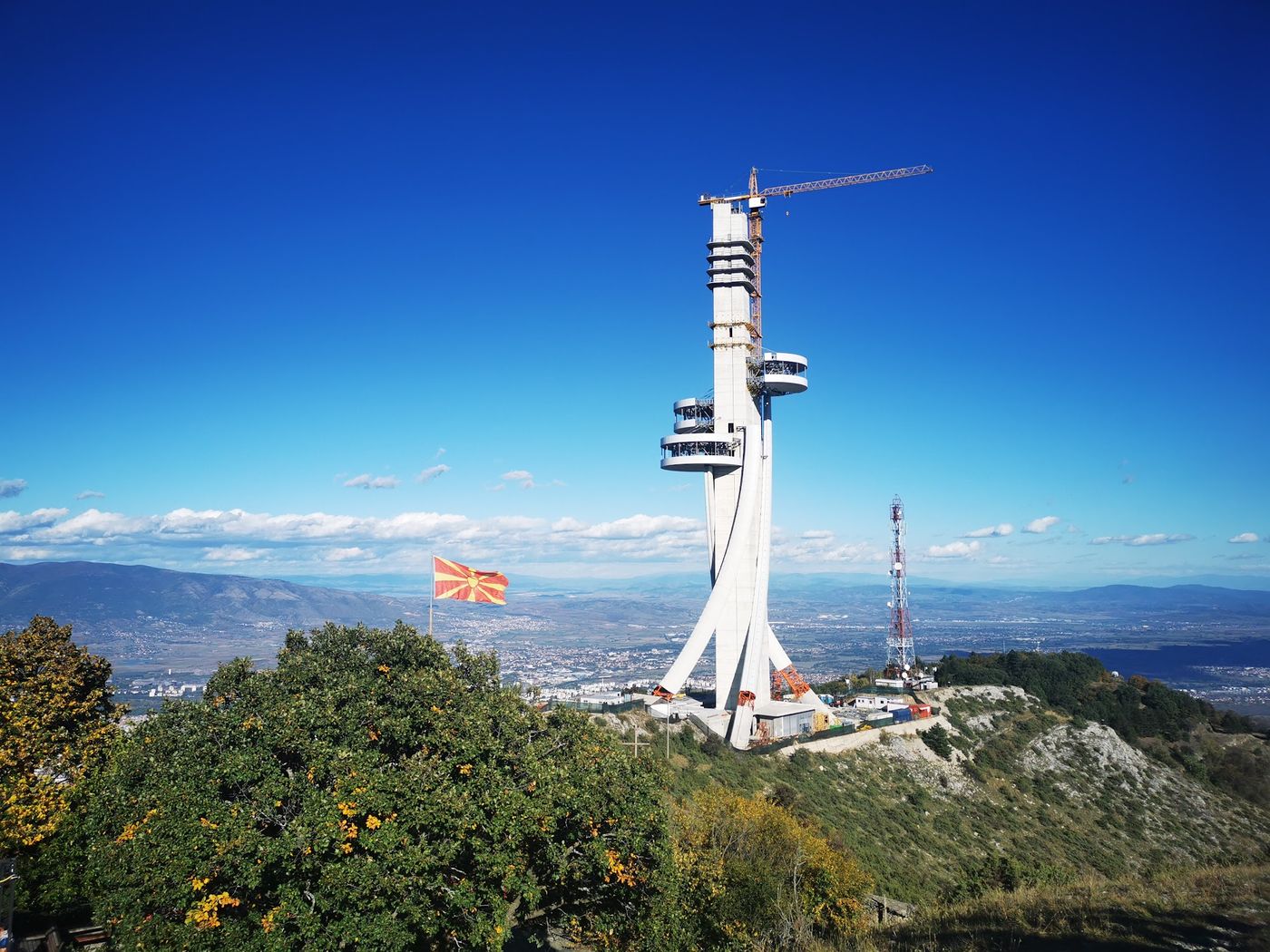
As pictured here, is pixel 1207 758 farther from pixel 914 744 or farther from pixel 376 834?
pixel 376 834

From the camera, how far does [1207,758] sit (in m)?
63.4

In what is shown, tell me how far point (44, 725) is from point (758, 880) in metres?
19.2

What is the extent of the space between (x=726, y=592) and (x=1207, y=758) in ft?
139

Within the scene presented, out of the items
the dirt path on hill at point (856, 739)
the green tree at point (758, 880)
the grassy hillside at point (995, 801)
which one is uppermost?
the green tree at point (758, 880)

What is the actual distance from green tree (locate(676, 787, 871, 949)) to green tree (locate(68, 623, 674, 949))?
335cm

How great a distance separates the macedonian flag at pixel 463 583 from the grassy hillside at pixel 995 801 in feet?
43.8

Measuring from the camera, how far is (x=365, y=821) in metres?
15.8

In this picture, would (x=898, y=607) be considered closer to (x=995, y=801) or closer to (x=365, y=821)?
(x=995, y=801)

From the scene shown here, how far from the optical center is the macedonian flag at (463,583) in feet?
84.9

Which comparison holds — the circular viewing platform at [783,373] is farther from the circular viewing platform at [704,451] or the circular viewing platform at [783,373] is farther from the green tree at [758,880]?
the green tree at [758,880]

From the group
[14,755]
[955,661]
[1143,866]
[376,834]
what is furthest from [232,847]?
[955,661]

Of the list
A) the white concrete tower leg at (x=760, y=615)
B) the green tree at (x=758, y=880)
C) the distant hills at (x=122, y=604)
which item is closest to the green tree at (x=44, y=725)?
the green tree at (x=758, y=880)

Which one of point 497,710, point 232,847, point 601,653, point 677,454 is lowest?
point 601,653

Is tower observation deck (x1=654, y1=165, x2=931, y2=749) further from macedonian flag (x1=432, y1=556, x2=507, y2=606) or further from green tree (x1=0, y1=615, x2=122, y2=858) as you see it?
green tree (x1=0, y1=615, x2=122, y2=858)
